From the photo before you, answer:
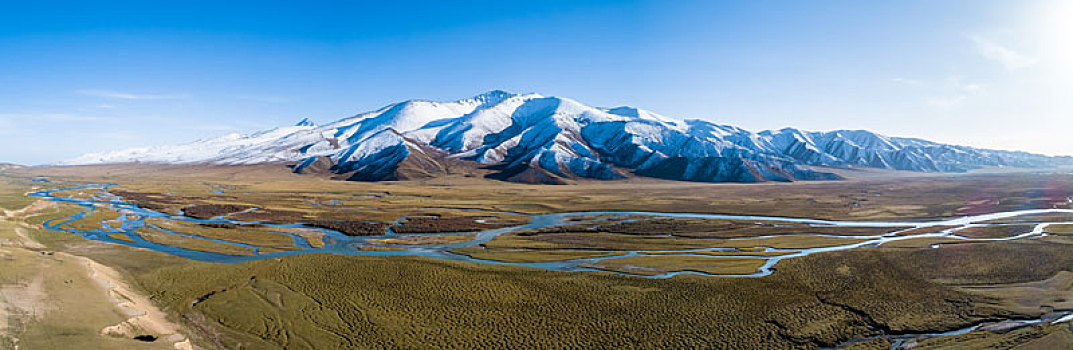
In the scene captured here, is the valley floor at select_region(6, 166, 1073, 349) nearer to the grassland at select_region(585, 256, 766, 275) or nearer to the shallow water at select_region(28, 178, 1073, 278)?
the grassland at select_region(585, 256, 766, 275)

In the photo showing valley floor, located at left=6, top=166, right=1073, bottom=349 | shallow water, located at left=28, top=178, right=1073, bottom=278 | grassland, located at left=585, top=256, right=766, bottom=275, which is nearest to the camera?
valley floor, located at left=6, top=166, right=1073, bottom=349

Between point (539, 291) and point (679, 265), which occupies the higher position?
point (679, 265)

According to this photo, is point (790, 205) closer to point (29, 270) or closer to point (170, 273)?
point (170, 273)

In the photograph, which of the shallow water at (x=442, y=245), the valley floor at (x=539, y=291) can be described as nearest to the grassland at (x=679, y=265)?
the valley floor at (x=539, y=291)

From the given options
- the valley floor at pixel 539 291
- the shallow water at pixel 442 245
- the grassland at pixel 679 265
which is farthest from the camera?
the shallow water at pixel 442 245

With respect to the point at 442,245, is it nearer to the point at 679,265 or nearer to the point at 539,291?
the point at 539,291

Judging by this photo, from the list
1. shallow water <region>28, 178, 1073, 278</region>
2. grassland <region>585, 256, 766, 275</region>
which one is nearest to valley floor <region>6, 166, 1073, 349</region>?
grassland <region>585, 256, 766, 275</region>

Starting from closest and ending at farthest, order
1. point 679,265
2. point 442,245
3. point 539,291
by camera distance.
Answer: point 539,291 < point 679,265 < point 442,245

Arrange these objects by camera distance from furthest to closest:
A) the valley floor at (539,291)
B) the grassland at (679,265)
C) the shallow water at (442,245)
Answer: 1. the shallow water at (442,245)
2. the grassland at (679,265)
3. the valley floor at (539,291)

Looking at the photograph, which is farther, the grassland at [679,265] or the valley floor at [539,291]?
the grassland at [679,265]

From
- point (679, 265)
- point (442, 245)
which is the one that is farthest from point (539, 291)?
point (442, 245)

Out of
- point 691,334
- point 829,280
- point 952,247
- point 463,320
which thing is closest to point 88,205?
point 463,320

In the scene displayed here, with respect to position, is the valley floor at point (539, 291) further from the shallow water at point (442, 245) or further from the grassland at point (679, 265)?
the shallow water at point (442, 245)
